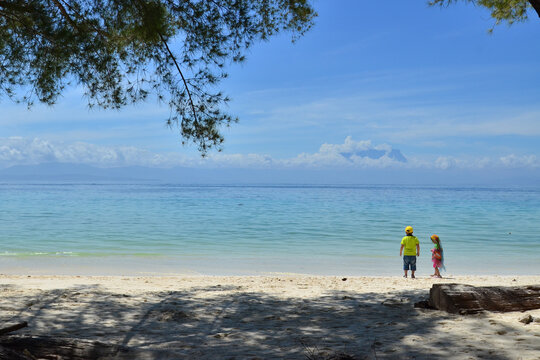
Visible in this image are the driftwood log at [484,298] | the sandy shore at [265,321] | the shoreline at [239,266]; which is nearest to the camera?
the sandy shore at [265,321]

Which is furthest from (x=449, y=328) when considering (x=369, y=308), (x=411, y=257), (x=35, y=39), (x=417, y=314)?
(x=35, y=39)

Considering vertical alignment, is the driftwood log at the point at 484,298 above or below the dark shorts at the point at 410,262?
above

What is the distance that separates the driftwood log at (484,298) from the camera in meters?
5.94

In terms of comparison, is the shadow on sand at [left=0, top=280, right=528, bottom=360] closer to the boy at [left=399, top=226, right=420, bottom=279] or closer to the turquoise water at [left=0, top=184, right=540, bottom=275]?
the boy at [left=399, top=226, right=420, bottom=279]

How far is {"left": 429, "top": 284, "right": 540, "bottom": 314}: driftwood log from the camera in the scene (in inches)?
234

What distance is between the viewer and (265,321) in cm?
638

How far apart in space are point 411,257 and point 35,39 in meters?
9.52

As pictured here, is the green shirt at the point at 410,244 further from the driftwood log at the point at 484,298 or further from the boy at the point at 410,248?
the driftwood log at the point at 484,298

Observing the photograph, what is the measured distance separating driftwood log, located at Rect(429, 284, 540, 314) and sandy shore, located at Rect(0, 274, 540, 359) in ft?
0.50

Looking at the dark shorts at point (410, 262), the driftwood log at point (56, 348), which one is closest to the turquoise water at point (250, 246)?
the dark shorts at point (410, 262)

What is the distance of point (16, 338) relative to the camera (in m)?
4.20

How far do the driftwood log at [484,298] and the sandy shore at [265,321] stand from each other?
6.0 inches

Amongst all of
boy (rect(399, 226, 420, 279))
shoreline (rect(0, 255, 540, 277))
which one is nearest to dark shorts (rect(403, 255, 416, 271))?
boy (rect(399, 226, 420, 279))

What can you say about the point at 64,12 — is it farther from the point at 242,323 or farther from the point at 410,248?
the point at 410,248
